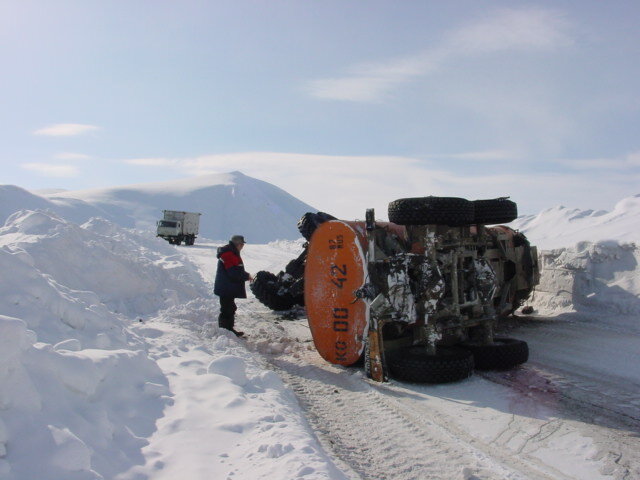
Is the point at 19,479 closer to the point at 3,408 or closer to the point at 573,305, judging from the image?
the point at 3,408

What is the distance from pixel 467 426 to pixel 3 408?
340cm

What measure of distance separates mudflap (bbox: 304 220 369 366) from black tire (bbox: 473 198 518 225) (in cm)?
197

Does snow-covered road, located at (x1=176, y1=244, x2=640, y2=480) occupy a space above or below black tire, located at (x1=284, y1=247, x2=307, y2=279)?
below

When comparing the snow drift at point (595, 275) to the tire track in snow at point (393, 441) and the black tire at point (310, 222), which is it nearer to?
the black tire at point (310, 222)

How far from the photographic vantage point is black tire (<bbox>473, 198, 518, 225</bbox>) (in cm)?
705

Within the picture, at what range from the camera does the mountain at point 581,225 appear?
11.0 metres

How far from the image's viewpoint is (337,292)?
246 inches

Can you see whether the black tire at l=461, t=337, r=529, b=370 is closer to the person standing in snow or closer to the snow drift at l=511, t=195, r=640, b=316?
the person standing in snow

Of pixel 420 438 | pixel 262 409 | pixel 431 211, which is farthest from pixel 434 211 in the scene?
pixel 262 409

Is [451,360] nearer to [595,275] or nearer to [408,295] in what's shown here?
[408,295]

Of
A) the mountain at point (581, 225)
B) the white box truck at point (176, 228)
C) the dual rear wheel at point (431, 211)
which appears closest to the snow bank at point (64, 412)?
the dual rear wheel at point (431, 211)

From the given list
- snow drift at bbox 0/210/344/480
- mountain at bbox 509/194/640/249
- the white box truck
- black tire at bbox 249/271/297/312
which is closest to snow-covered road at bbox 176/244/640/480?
snow drift at bbox 0/210/344/480

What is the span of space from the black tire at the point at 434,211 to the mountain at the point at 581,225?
19.0ft

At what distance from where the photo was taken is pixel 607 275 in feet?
31.9
